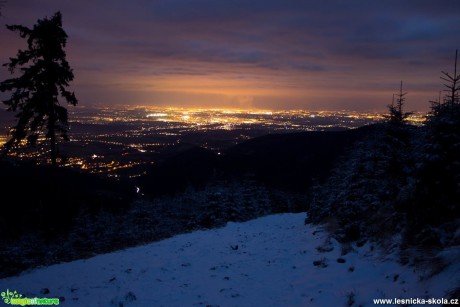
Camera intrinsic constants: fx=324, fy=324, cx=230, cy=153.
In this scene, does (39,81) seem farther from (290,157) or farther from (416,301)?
(290,157)

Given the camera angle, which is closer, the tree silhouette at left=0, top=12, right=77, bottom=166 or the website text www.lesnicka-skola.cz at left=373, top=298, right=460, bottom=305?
the website text www.lesnicka-skola.cz at left=373, top=298, right=460, bottom=305

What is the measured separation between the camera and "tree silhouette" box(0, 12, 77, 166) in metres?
17.3

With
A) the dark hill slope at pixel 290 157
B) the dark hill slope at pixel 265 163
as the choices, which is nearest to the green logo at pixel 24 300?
the dark hill slope at pixel 265 163

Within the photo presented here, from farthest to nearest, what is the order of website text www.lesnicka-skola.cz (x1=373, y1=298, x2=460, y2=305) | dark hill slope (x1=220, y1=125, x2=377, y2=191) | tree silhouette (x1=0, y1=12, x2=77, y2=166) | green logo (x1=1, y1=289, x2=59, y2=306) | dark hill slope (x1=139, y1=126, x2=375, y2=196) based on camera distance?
dark hill slope (x1=220, y1=125, x2=377, y2=191) < dark hill slope (x1=139, y1=126, x2=375, y2=196) < tree silhouette (x1=0, y1=12, x2=77, y2=166) < green logo (x1=1, y1=289, x2=59, y2=306) < website text www.lesnicka-skola.cz (x1=373, y1=298, x2=460, y2=305)

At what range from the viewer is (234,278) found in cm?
1193

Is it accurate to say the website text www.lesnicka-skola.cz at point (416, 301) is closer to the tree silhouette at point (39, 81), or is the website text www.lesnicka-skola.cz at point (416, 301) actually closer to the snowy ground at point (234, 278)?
the snowy ground at point (234, 278)

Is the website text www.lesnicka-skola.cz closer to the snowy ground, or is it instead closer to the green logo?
the snowy ground

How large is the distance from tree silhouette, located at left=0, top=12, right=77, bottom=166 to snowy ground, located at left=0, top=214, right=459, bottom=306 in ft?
26.5

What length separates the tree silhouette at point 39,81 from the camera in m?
17.3

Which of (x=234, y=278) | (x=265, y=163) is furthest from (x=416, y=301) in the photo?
(x=265, y=163)

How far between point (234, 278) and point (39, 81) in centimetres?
1472

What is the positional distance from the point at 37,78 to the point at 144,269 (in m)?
12.0

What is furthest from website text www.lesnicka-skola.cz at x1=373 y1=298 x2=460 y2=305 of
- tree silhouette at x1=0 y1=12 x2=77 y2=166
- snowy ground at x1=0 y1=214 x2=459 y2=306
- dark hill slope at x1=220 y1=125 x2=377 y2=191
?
dark hill slope at x1=220 y1=125 x2=377 y2=191

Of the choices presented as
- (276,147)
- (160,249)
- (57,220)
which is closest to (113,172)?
(276,147)
